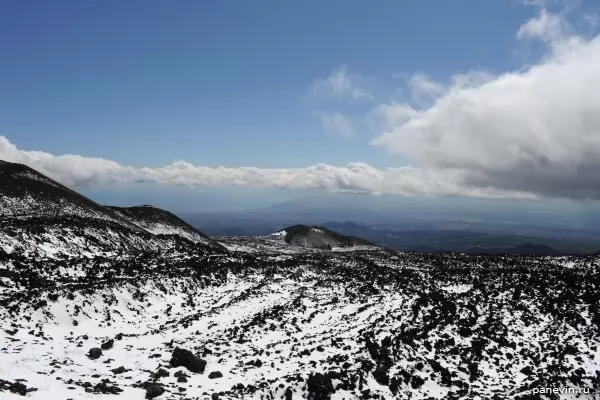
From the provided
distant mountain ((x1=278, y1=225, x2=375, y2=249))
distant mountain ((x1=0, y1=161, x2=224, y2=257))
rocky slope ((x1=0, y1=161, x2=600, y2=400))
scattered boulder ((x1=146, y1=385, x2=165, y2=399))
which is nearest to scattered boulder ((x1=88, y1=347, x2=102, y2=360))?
rocky slope ((x1=0, y1=161, x2=600, y2=400))

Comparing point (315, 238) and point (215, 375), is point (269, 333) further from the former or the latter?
point (315, 238)

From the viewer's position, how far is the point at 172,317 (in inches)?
1094

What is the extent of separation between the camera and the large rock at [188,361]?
59.3ft

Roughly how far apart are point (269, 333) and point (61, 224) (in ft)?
106

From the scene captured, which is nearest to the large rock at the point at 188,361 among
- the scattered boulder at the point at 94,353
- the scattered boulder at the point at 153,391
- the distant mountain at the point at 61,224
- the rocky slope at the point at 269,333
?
the rocky slope at the point at 269,333

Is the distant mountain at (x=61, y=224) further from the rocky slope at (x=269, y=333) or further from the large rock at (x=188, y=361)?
the large rock at (x=188, y=361)

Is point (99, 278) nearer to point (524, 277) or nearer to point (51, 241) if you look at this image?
point (51, 241)

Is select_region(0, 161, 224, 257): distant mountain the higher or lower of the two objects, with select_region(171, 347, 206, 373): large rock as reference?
higher

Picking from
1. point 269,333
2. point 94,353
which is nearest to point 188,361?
point 94,353

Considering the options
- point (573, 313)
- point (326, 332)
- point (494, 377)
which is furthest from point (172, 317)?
point (573, 313)

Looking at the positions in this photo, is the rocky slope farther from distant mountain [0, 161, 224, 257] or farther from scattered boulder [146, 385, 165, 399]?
distant mountain [0, 161, 224, 257]

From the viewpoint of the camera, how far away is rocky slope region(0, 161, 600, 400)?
53.7 feet

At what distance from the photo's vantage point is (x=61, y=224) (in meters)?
43.0

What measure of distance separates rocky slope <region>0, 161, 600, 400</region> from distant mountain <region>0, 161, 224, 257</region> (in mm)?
726
